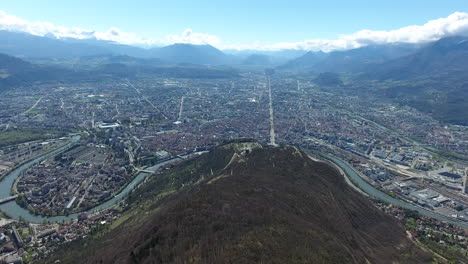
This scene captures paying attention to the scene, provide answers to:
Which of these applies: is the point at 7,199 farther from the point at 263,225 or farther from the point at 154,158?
the point at 263,225

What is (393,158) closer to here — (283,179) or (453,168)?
(453,168)

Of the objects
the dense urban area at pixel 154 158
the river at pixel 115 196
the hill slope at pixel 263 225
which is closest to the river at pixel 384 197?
the river at pixel 115 196

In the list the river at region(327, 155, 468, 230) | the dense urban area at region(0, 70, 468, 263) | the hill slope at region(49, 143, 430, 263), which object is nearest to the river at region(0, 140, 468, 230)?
the river at region(327, 155, 468, 230)

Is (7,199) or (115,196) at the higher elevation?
(7,199)

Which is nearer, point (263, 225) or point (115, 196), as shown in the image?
point (263, 225)

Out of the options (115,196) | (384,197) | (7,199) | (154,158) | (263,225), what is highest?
(263,225)

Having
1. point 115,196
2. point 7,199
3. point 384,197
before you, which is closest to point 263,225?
point 115,196

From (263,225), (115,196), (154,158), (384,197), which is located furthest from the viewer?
(154,158)

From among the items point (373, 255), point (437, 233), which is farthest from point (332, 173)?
point (373, 255)
